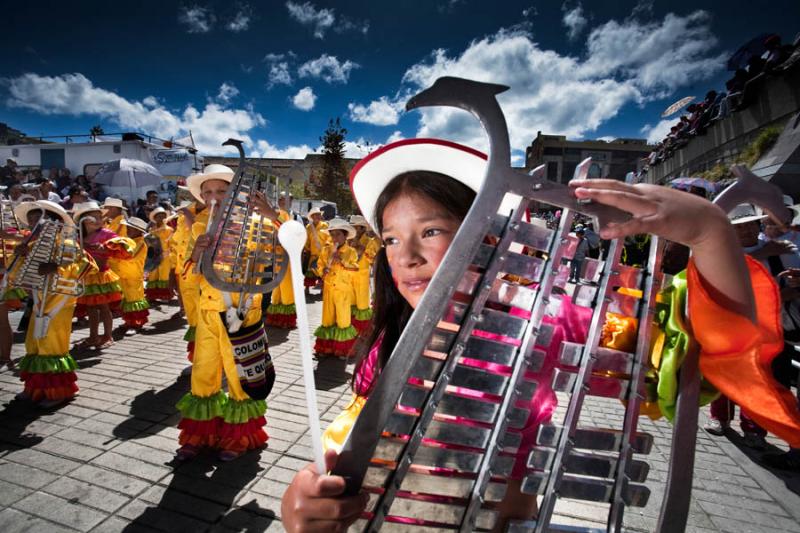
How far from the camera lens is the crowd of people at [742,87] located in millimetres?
12367

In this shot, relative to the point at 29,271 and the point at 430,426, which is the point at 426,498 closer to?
the point at 430,426

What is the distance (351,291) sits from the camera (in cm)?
696

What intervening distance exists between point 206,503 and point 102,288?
4.81m

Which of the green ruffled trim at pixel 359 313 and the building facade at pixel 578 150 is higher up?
the building facade at pixel 578 150

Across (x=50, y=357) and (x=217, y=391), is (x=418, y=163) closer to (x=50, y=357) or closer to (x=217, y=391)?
(x=217, y=391)

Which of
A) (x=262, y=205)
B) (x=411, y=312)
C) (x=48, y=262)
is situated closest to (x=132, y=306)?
(x=48, y=262)

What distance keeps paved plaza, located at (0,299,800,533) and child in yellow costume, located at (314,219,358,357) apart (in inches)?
71.3

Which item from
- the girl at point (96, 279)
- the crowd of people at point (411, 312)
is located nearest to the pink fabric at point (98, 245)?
the girl at point (96, 279)

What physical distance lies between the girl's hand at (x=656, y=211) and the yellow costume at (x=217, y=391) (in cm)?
303

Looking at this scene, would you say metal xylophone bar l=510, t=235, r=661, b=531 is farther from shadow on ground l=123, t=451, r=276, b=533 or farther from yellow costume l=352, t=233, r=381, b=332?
yellow costume l=352, t=233, r=381, b=332

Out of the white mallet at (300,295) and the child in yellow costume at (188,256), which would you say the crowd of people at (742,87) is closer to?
the child in yellow costume at (188,256)

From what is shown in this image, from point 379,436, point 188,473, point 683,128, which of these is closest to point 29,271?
point 188,473

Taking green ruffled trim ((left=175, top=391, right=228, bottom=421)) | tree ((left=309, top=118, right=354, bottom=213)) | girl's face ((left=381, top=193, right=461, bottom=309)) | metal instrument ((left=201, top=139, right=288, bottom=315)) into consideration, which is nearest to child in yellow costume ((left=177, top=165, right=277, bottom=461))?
green ruffled trim ((left=175, top=391, right=228, bottom=421))

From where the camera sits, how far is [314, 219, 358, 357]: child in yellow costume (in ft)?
21.4
